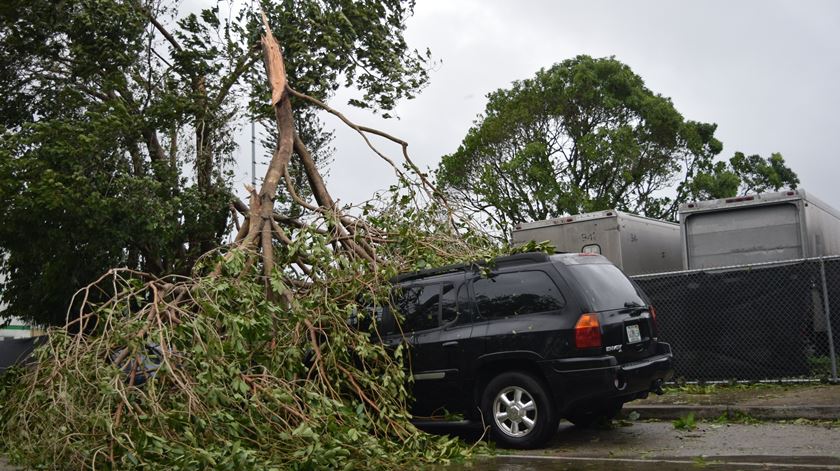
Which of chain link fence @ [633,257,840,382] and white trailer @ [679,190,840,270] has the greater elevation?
white trailer @ [679,190,840,270]

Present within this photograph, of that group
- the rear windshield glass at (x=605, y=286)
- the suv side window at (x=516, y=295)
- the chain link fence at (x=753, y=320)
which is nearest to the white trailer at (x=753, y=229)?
the chain link fence at (x=753, y=320)

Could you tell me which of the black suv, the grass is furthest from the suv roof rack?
the grass

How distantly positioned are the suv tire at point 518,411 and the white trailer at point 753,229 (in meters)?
7.09

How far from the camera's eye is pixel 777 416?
30.6ft

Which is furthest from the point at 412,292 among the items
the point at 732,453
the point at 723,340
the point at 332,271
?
the point at 723,340

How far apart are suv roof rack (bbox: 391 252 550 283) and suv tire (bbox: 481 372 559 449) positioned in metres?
1.11

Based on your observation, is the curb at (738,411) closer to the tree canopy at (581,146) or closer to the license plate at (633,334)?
the license plate at (633,334)

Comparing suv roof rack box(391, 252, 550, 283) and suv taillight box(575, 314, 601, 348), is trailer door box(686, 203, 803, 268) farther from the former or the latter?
suv taillight box(575, 314, 601, 348)

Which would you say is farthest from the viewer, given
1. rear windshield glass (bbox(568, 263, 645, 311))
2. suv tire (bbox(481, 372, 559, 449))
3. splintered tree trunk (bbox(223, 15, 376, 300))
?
splintered tree trunk (bbox(223, 15, 376, 300))

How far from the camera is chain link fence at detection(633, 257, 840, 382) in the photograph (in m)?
11.4

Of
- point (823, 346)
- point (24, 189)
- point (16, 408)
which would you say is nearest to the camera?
point (16, 408)

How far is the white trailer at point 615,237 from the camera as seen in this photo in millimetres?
15055

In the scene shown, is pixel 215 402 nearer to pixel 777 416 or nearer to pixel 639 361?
pixel 639 361

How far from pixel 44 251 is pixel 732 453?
42.3 feet
